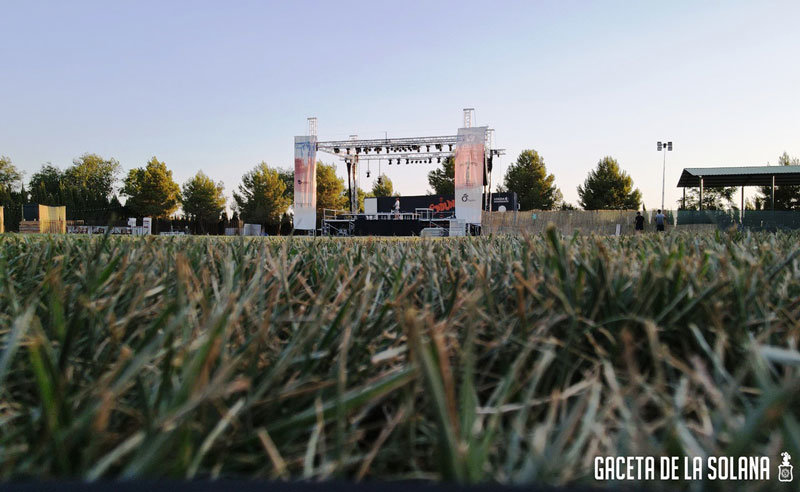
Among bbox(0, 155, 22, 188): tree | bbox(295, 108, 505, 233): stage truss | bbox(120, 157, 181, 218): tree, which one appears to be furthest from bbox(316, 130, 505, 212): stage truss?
bbox(0, 155, 22, 188): tree

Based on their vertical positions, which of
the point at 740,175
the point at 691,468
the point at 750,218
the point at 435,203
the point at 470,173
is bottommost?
the point at 691,468

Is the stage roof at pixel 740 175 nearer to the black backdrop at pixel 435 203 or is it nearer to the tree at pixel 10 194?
the black backdrop at pixel 435 203

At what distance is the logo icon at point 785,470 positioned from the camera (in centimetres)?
37

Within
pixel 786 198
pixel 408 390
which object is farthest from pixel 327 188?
pixel 408 390

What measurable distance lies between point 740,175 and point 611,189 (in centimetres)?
1846

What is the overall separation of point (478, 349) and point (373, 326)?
0.18 meters

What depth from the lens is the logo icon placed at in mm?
373

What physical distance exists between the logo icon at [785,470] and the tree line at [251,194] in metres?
47.2

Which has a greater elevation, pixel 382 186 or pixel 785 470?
pixel 382 186

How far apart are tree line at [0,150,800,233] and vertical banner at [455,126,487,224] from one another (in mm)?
17983

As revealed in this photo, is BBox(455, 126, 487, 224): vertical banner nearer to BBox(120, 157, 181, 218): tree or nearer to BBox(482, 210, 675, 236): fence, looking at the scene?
BBox(482, 210, 675, 236): fence

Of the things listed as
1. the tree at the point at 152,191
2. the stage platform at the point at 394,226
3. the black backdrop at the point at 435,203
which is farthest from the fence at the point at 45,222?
the black backdrop at the point at 435,203

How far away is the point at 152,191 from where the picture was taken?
44.1m

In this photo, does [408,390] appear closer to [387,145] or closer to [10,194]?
[387,145]
